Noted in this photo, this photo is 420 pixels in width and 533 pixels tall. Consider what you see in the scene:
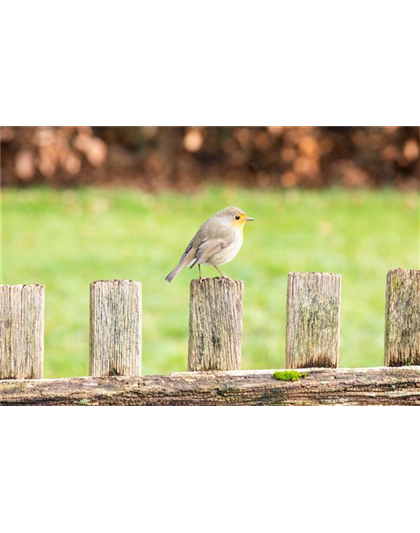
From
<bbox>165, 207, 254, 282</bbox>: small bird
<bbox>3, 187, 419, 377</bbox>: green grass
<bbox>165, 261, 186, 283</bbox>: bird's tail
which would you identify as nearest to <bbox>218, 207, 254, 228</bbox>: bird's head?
<bbox>165, 207, 254, 282</bbox>: small bird

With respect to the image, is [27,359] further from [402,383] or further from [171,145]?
[171,145]

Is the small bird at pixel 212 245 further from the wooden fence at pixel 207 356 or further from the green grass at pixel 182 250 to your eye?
the green grass at pixel 182 250

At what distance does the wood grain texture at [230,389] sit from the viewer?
273 centimetres

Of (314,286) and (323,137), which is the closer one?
(314,286)

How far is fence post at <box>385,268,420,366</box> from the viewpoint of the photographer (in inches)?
114

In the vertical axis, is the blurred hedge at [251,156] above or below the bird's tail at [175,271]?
above

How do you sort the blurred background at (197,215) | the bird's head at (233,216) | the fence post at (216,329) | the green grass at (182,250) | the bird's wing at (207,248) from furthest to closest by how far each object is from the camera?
the blurred background at (197,215), the green grass at (182,250), the bird's head at (233,216), the bird's wing at (207,248), the fence post at (216,329)

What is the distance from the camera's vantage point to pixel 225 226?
301 centimetres

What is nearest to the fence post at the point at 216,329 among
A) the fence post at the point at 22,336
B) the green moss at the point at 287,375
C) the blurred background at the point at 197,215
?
the green moss at the point at 287,375

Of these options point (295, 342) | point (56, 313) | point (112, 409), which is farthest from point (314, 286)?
point (56, 313)

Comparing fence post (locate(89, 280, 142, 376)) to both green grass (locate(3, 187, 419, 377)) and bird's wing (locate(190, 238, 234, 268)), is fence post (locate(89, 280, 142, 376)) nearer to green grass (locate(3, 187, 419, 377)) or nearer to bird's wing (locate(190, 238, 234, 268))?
bird's wing (locate(190, 238, 234, 268))

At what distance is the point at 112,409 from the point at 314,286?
2.85 ft

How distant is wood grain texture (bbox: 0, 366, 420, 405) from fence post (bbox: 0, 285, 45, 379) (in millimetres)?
66

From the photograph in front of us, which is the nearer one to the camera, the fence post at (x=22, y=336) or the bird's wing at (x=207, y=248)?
the fence post at (x=22, y=336)
